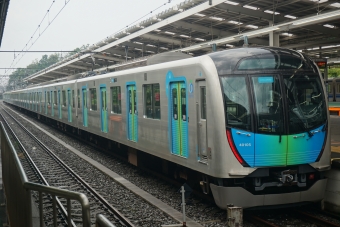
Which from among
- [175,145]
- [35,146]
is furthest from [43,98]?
[175,145]

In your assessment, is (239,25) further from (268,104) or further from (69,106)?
(268,104)

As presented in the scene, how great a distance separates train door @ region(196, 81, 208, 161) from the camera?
311 inches

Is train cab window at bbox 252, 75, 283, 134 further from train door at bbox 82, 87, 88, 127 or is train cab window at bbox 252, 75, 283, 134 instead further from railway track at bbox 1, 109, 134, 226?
train door at bbox 82, 87, 88, 127

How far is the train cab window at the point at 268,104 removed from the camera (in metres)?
7.43

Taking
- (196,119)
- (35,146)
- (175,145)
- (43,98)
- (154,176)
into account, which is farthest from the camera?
(43,98)

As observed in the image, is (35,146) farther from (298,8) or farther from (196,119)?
(196,119)

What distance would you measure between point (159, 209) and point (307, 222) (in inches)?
98.5

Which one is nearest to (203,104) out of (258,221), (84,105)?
(258,221)

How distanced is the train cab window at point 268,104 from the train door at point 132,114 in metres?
4.54

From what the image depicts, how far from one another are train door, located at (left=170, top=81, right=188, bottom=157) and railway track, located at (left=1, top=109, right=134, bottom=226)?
159cm

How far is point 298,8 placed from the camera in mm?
15281

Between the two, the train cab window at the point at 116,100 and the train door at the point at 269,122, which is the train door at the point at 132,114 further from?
the train door at the point at 269,122

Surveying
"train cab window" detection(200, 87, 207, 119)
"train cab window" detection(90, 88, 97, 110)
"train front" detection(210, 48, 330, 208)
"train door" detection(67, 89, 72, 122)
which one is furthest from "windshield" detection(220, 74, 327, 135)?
"train door" detection(67, 89, 72, 122)

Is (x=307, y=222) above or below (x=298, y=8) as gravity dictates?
below
